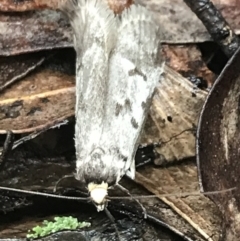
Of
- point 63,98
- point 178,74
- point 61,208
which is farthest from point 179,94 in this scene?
point 61,208

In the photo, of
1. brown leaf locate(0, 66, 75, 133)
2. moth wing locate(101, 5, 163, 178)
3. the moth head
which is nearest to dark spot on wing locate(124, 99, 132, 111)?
moth wing locate(101, 5, 163, 178)

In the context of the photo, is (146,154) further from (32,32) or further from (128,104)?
(32,32)

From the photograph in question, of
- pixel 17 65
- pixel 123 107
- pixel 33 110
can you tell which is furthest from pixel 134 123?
pixel 17 65

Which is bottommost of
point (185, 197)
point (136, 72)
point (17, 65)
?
point (185, 197)

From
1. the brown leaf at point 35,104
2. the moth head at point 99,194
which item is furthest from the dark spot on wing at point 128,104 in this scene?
the moth head at point 99,194

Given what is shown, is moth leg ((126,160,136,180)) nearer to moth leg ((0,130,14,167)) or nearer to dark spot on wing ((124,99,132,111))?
dark spot on wing ((124,99,132,111))

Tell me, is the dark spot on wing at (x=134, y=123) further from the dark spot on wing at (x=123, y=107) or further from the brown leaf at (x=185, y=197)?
the brown leaf at (x=185, y=197)

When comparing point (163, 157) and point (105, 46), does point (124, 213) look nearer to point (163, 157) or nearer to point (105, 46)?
point (163, 157)
